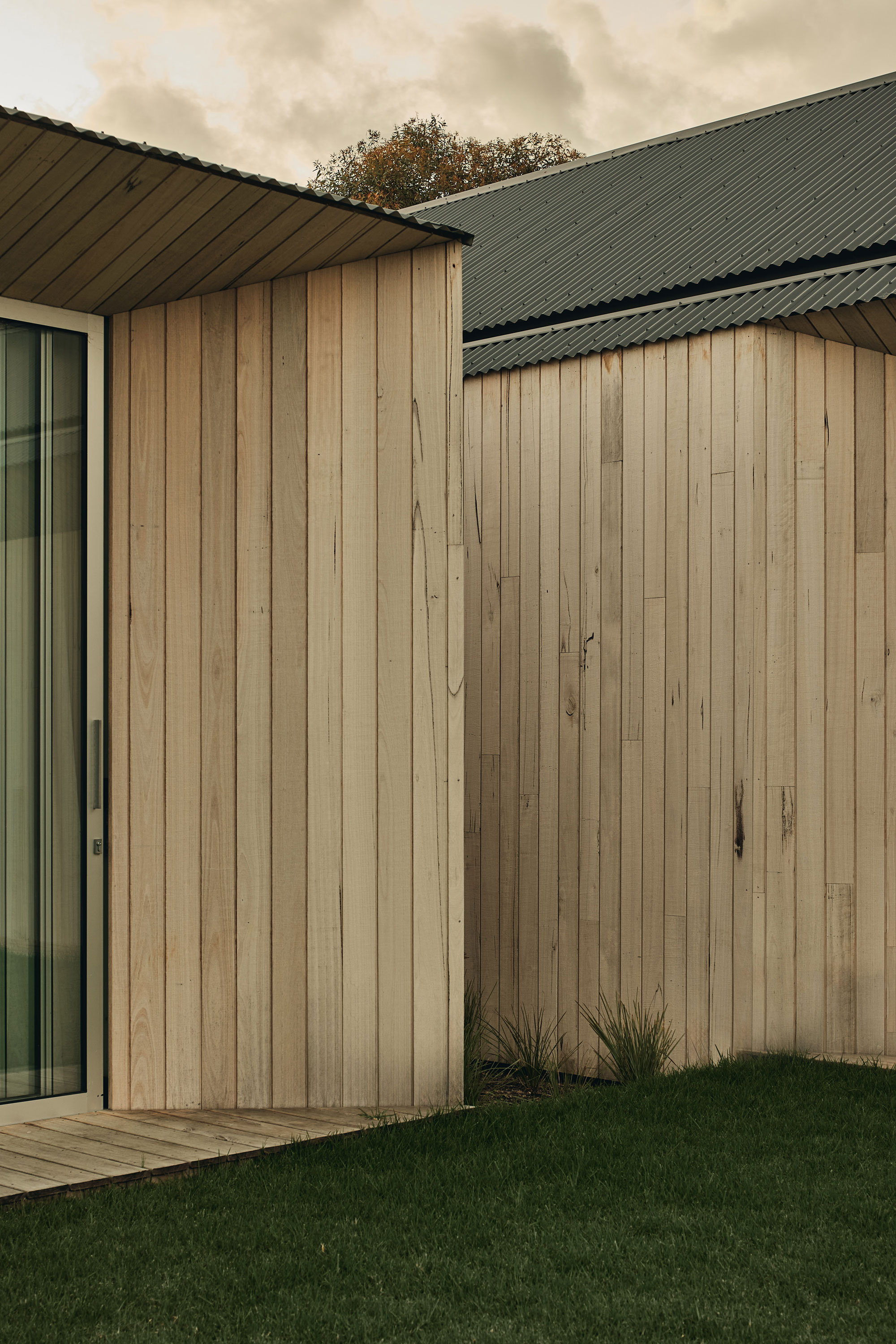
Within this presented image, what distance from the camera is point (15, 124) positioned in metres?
3.43

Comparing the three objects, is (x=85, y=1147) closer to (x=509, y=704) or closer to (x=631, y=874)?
(x=631, y=874)

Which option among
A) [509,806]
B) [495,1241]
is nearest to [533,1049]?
[509,806]

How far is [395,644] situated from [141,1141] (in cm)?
185

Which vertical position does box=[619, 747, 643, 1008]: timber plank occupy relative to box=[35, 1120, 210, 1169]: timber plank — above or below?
above

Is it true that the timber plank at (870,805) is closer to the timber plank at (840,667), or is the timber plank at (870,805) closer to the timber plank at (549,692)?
the timber plank at (840,667)

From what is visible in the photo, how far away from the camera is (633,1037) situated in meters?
5.68

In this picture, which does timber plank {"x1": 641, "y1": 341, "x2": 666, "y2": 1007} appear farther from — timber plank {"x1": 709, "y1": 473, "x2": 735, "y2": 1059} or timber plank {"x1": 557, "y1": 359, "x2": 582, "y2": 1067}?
timber plank {"x1": 557, "y1": 359, "x2": 582, "y2": 1067}

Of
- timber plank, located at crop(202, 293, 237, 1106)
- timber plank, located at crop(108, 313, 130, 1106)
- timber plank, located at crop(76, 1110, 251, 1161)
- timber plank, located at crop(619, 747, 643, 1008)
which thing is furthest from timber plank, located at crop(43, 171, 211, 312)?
timber plank, located at crop(619, 747, 643, 1008)

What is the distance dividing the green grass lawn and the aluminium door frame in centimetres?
85

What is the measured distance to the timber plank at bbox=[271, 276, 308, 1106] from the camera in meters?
4.59

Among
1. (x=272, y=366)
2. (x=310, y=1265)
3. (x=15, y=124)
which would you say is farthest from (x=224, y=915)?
(x=15, y=124)

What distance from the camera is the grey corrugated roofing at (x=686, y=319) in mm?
5441

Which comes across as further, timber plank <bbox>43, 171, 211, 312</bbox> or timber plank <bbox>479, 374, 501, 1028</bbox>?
timber plank <bbox>479, 374, 501, 1028</bbox>

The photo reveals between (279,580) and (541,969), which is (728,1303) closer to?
(279,580)
